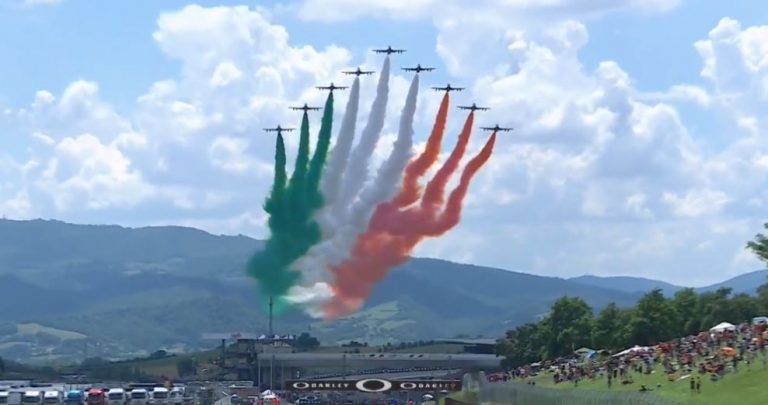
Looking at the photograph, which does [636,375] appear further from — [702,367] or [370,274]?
[370,274]

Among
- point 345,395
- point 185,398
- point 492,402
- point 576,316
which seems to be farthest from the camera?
point 576,316

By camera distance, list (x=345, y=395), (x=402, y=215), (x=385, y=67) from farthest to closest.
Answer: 1. (x=345, y=395)
2. (x=402, y=215)
3. (x=385, y=67)

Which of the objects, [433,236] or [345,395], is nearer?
[433,236]

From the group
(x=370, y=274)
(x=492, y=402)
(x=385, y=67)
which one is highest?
(x=385, y=67)

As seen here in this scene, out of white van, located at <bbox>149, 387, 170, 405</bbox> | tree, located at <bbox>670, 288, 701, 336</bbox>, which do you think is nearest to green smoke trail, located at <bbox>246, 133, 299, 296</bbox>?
white van, located at <bbox>149, 387, 170, 405</bbox>

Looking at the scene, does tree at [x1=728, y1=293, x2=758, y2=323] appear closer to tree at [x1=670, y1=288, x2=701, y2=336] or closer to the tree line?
the tree line

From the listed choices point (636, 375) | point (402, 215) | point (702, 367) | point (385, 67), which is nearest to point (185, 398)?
point (402, 215)

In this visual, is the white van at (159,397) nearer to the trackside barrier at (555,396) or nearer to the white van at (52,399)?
the white van at (52,399)
